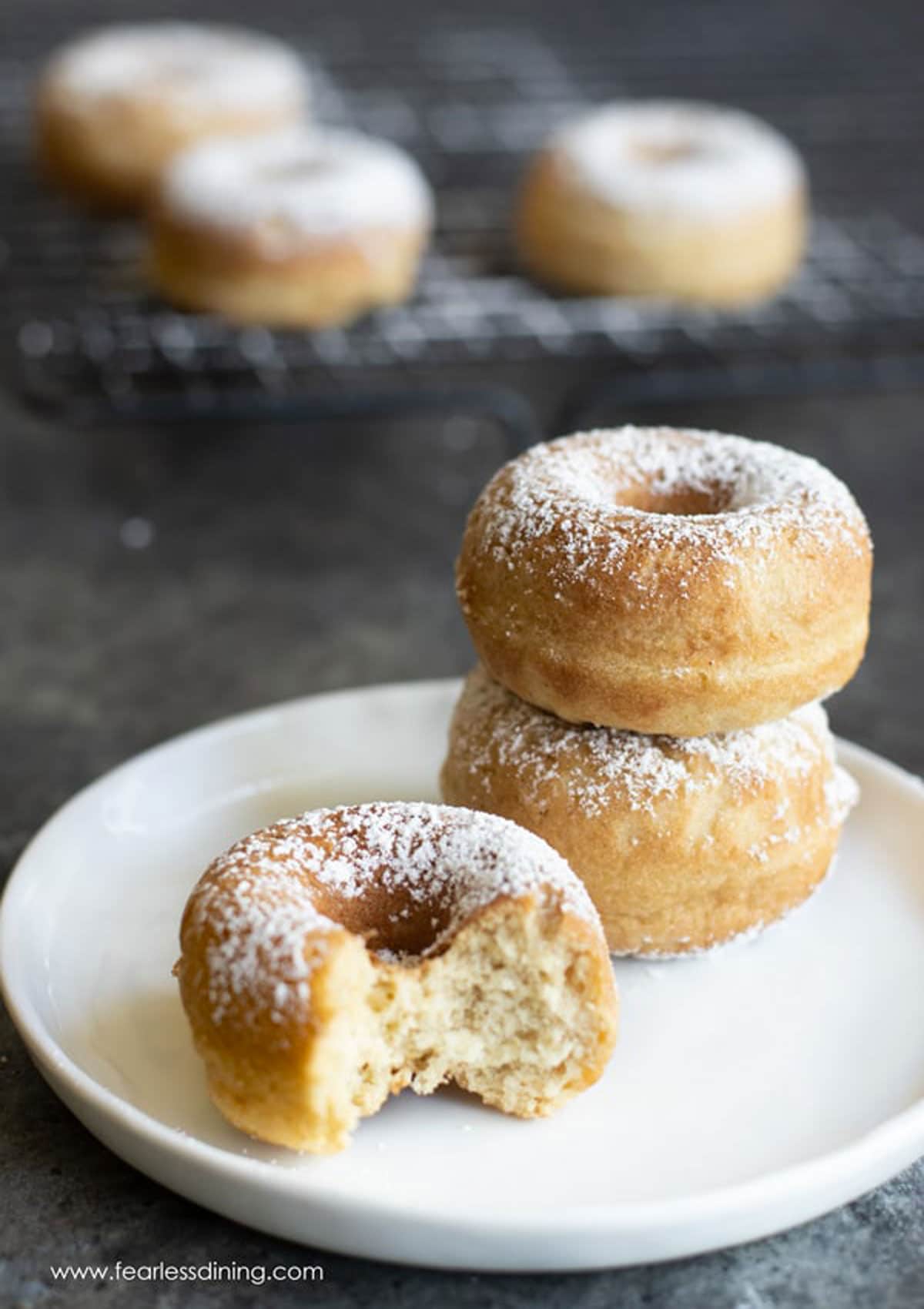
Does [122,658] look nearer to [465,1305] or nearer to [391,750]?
[391,750]

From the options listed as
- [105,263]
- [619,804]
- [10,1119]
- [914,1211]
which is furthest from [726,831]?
[105,263]

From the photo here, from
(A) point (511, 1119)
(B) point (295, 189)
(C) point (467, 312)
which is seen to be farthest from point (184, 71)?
(A) point (511, 1119)

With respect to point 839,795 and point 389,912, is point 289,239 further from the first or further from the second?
point 389,912

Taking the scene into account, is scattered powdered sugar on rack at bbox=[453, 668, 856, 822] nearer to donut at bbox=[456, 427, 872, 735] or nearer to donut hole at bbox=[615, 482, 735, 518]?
donut at bbox=[456, 427, 872, 735]

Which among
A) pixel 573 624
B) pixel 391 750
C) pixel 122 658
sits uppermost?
pixel 573 624

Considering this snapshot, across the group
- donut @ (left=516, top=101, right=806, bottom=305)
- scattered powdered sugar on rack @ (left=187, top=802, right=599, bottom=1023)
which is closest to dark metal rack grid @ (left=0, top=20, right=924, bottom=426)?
donut @ (left=516, top=101, right=806, bottom=305)

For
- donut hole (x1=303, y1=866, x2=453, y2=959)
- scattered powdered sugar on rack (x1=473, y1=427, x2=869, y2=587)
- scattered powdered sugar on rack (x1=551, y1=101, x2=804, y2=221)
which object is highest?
scattered powdered sugar on rack (x1=473, y1=427, x2=869, y2=587)

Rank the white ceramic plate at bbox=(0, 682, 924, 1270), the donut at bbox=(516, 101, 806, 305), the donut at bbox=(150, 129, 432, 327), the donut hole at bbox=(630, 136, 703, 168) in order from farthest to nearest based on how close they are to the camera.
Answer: the donut hole at bbox=(630, 136, 703, 168)
the donut at bbox=(516, 101, 806, 305)
the donut at bbox=(150, 129, 432, 327)
the white ceramic plate at bbox=(0, 682, 924, 1270)
